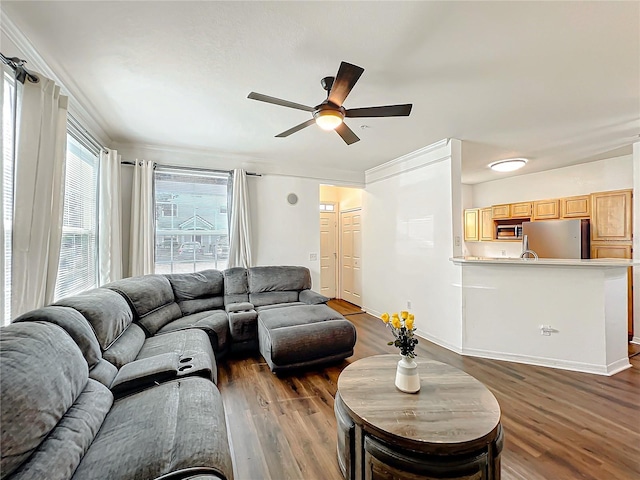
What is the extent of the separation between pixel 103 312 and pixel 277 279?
2.35m

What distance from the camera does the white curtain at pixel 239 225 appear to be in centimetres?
416

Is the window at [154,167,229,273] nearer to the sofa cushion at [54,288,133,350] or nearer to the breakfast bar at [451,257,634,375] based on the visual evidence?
the sofa cushion at [54,288,133,350]

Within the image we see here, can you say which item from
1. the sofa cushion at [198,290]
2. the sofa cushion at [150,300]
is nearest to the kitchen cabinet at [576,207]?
the sofa cushion at [198,290]

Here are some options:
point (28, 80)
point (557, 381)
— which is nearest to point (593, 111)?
point (557, 381)

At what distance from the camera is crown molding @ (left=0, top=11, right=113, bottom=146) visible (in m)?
1.64

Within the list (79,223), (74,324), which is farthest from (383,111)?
(79,223)

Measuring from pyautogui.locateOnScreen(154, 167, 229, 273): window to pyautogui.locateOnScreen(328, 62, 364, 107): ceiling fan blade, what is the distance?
2.74 m

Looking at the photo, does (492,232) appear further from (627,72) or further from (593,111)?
(627,72)

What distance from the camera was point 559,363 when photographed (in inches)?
115

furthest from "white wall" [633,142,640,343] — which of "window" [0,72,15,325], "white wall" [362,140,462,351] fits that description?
"window" [0,72,15,325]

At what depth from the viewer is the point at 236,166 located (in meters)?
4.33

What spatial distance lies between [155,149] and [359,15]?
11.4 feet

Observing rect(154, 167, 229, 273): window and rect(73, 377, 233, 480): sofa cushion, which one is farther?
rect(154, 167, 229, 273): window

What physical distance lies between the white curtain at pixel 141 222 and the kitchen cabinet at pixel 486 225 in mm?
6230
